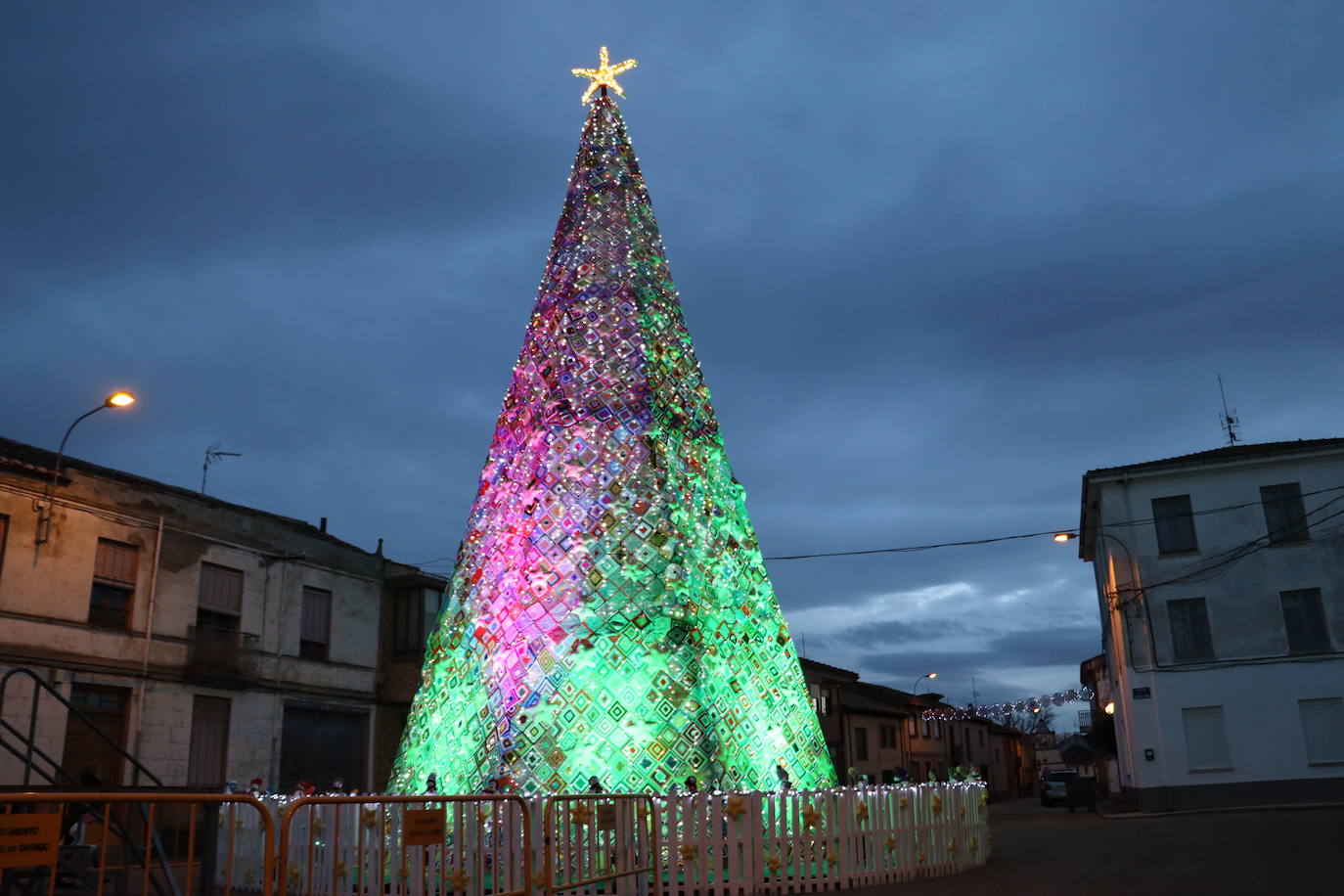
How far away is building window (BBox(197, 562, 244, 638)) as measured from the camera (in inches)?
819

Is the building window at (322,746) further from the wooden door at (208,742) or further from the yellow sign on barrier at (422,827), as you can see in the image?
the yellow sign on barrier at (422,827)

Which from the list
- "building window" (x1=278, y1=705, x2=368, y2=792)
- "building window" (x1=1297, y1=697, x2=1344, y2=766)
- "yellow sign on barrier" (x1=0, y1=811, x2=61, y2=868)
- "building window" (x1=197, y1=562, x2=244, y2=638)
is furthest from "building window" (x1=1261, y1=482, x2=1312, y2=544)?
"yellow sign on barrier" (x1=0, y1=811, x2=61, y2=868)

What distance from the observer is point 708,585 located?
10.1 m

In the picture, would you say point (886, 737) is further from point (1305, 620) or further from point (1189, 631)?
point (1305, 620)

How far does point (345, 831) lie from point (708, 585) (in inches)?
174

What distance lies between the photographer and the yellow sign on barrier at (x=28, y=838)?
4270 mm

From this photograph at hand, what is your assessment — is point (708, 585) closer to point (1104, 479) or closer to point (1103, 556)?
point (1104, 479)

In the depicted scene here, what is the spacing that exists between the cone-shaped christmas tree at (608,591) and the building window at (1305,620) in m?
20.7

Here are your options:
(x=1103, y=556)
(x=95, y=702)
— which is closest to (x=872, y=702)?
(x=1103, y=556)

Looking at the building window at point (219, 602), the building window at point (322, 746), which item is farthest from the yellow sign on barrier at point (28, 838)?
the building window at point (322, 746)

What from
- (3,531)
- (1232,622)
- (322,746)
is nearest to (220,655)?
(322,746)

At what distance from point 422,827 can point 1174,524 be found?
25.9 meters

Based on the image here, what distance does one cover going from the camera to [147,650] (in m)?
19.3

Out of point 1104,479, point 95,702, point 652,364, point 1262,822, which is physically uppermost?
point 1104,479
